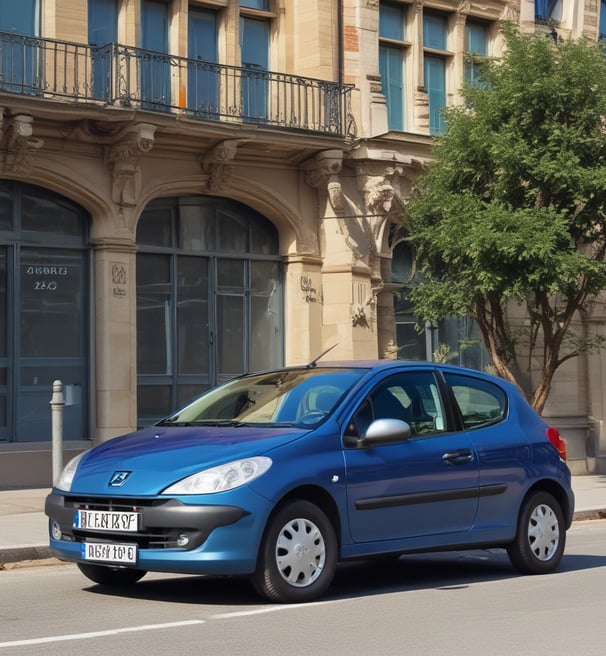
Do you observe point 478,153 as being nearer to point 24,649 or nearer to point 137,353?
point 137,353

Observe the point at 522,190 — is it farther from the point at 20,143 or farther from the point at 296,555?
the point at 296,555

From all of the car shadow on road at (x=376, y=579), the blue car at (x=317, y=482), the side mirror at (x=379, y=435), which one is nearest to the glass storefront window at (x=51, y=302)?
the car shadow on road at (x=376, y=579)

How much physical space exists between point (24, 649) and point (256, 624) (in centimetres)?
139

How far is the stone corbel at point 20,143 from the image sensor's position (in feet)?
63.6

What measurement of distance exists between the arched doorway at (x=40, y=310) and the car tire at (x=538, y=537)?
37.0 ft

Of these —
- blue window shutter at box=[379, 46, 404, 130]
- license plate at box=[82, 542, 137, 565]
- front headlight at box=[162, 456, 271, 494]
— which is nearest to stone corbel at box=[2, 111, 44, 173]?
blue window shutter at box=[379, 46, 404, 130]

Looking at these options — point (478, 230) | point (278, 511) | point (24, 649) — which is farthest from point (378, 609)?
point (478, 230)

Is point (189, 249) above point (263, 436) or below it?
above

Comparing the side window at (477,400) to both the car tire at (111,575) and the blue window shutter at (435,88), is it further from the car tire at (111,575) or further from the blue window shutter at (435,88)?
the blue window shutter at (435,88)

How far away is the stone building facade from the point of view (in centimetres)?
2030

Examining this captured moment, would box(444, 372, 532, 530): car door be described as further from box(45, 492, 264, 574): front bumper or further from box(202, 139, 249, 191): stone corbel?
box(202, 139, 249, 191): stone corbel

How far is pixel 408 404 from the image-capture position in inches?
388

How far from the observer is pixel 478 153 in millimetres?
20688

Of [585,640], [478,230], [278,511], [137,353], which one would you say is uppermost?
[478,230]
